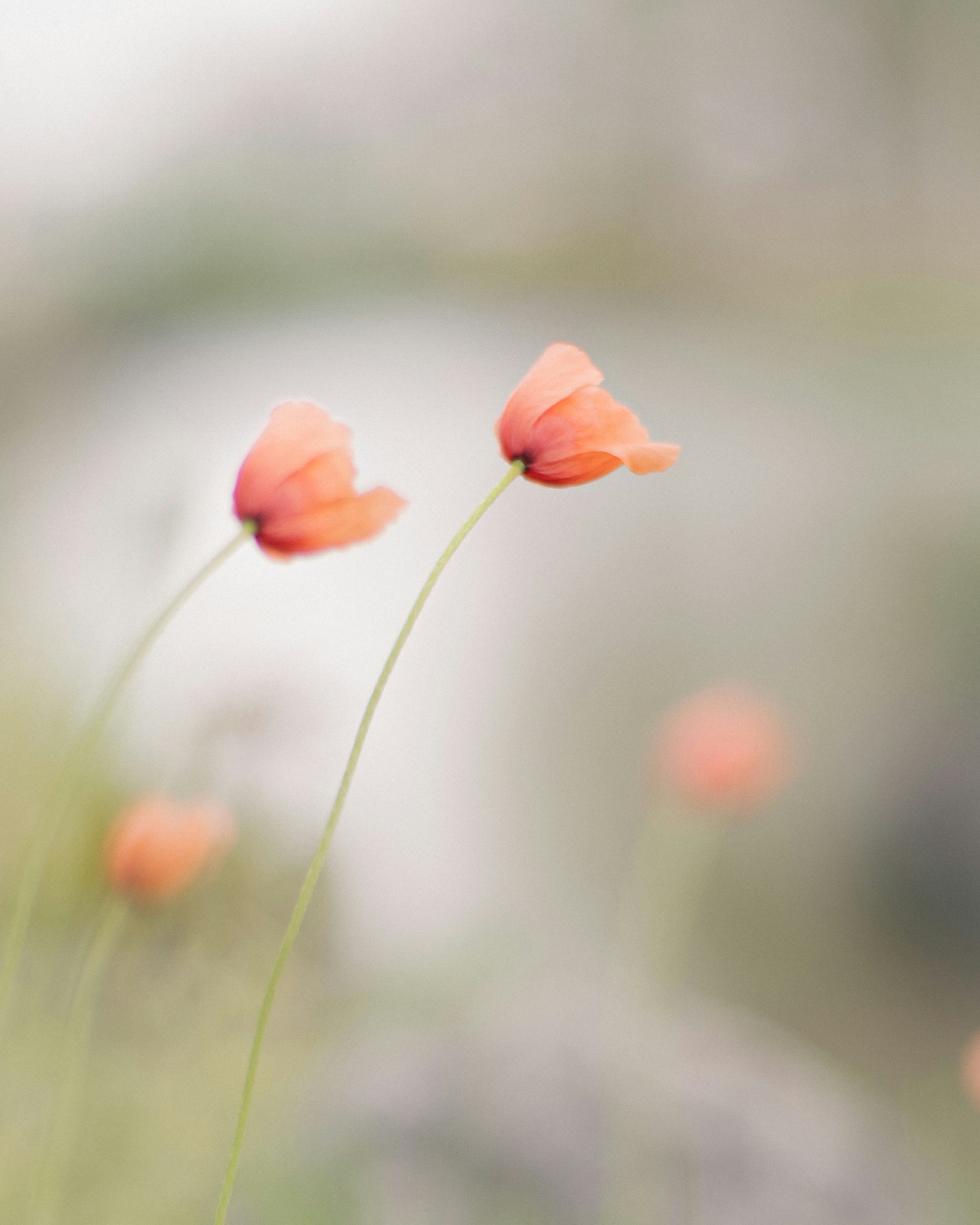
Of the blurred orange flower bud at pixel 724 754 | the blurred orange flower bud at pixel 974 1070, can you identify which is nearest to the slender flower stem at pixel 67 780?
the blurred orange flower bud at pixel 974 1070

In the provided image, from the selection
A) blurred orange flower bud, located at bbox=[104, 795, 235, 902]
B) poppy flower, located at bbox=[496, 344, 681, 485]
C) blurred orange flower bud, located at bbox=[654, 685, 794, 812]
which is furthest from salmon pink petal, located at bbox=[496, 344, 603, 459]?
blurred orange flower bud, located at bbox=[654, 685, 794, 812]

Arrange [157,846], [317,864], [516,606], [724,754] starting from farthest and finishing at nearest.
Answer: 1. [516,606]
2. [724,754]
3. [157,846]
4. [317,864]

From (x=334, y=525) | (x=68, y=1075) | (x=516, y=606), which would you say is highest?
(x=516, y=606)

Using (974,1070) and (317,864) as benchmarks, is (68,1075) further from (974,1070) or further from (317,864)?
(974,1070)

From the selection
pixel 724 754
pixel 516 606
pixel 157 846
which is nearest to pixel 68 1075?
pixel 157 846

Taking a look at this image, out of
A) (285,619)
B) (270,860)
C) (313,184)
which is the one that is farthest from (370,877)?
(313,184)

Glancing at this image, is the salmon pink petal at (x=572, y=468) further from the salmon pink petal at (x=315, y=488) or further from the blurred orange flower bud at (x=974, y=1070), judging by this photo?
the blurred orange flower bud at (x=974, y=1070)
